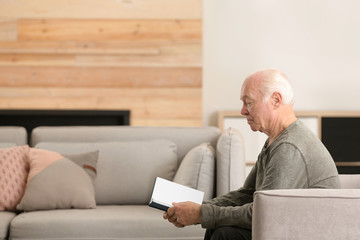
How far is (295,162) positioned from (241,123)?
3367 mm

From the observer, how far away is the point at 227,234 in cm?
213

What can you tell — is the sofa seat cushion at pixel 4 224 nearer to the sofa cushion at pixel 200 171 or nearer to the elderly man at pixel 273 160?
the sofa cushion at pixel 200 171

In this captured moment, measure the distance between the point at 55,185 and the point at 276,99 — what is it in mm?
1584

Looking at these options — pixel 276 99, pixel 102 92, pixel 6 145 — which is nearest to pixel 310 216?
pixel 276 99

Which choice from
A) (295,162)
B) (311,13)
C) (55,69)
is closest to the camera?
(295,162)

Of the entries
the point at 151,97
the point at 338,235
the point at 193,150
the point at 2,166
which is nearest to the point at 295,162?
the point at 338,235

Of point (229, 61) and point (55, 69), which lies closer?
point (55, 69)

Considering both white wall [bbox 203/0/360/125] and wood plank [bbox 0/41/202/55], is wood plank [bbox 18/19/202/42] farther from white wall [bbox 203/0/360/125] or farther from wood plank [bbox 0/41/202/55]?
white wall [bbox 203/0/360/125]

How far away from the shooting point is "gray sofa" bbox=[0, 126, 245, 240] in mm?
3072

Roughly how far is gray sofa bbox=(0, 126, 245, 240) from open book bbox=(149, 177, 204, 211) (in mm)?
664

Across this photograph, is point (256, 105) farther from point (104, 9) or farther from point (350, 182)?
point (104, 9)

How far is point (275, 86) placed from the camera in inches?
86.9

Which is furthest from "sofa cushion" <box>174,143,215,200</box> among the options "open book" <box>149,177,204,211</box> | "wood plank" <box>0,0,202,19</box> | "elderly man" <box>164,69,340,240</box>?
"wood plank" <box>0,0,202,19</box>

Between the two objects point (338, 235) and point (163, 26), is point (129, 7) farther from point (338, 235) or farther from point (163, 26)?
point (338, 235)
